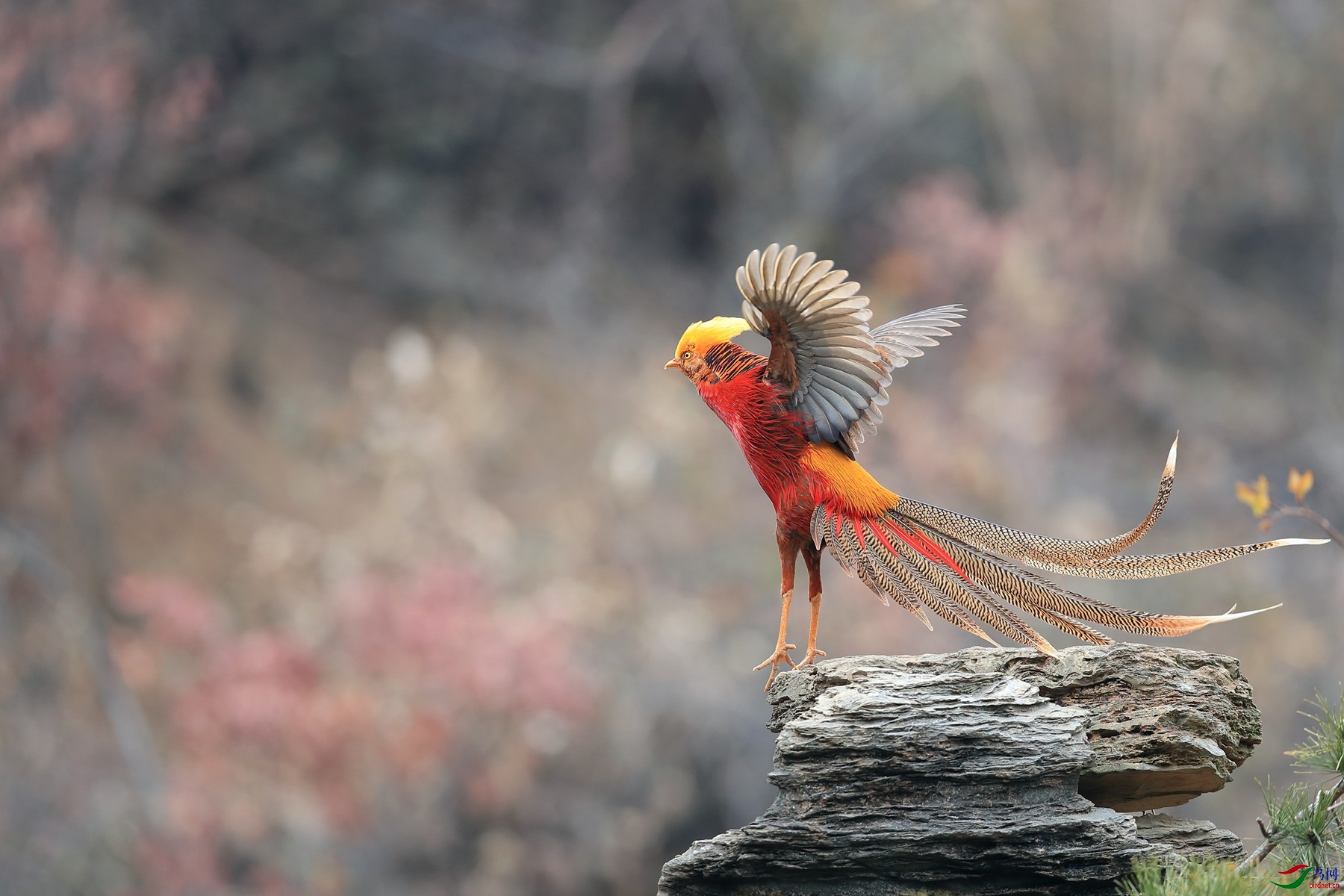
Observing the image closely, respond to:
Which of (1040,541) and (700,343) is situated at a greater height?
(700,343)


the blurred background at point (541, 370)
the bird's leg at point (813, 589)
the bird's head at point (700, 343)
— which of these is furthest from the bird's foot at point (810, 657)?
the blurred background at point (541, 370)

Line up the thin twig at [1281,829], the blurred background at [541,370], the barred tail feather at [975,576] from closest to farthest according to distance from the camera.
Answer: the thin twig at [1281,829] → the barred tail feather at [975,576] → the blurred background at [541,370]

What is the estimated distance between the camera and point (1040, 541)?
2664mm

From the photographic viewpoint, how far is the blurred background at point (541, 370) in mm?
6762

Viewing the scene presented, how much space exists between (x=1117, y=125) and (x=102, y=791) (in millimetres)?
8469

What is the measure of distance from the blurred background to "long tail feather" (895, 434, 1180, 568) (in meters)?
4.34

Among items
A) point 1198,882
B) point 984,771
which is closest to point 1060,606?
point 984,771

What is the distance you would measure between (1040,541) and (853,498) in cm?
40

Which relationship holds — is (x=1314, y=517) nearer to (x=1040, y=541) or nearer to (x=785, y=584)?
(x=1040, y=541)

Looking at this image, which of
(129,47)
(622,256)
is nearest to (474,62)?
(622,256)

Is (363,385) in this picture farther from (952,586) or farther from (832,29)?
(952,586)

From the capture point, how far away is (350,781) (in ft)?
21.9

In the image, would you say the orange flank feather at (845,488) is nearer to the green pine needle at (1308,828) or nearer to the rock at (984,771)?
the rock at (984,771)

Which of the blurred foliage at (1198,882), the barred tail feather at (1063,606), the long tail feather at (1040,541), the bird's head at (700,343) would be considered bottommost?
the blurred foliage at (1198,882)
